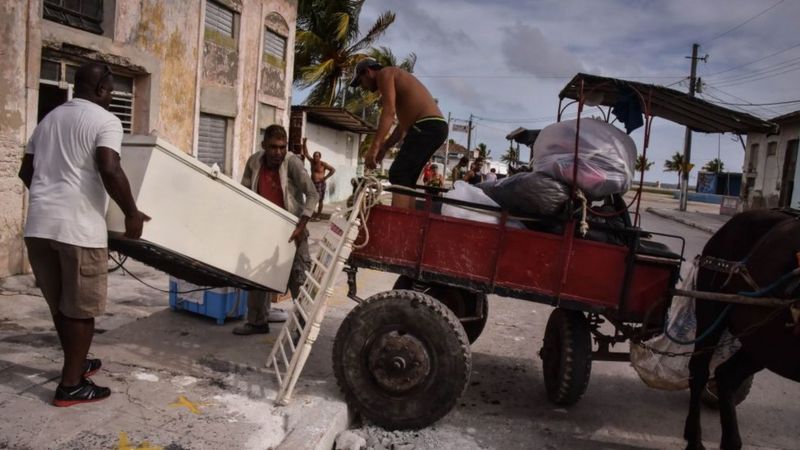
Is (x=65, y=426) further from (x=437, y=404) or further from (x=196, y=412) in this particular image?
(x=437, y=404)

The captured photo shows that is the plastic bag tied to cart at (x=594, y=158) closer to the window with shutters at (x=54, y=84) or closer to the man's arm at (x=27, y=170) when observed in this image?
the man's arm at (x=27, y=170)

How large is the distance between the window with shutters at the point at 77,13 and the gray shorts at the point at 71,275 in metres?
4.89

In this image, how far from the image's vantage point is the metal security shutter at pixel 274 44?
43.4 ft

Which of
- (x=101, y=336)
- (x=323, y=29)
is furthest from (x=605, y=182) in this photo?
(x=323, y=29)

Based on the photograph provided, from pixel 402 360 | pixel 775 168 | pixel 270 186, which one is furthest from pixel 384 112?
pixel 775 168

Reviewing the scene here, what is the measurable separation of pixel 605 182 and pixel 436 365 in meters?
1.59

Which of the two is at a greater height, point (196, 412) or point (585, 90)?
point (585, 90)

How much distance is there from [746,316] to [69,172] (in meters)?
4.02

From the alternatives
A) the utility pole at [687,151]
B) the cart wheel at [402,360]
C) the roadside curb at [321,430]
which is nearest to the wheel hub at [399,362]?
the cart wheel at [402,360]

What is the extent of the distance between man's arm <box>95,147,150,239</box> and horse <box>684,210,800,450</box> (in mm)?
3583

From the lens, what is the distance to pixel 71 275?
3.31 metres

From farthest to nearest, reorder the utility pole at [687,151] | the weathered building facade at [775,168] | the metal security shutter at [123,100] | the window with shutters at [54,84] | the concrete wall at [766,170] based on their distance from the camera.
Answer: the utility pole at [687,151]
the concrete wall at [766,170]
the weathered building facade at [775,168]
the metal security shutter at [123,100]
the window with shutters at [54,84]

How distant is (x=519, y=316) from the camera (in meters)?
7.33

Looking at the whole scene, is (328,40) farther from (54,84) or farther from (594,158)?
(594,158)
